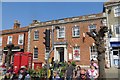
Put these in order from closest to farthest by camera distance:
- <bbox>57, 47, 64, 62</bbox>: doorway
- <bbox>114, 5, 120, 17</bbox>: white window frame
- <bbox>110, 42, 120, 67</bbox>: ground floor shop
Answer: <bbox>110, 42, 120, 67</bbox>: ground floor shop, <bbox>114, 5, 120, 17</bbox>: white window frame, <bbox>57, 47, 64, 62</bbox>: doorway

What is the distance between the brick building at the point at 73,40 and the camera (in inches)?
956

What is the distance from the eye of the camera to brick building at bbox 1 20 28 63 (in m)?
30.7

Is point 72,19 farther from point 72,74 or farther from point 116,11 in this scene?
point 72,74

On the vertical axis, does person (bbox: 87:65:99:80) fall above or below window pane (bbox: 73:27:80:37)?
below

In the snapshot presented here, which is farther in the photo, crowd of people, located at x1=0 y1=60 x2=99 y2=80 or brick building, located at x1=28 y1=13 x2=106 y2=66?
brick building, located at x1=28 y1=13 x2=106 y2=66

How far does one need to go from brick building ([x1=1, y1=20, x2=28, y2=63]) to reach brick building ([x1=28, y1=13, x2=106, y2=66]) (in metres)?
2.59

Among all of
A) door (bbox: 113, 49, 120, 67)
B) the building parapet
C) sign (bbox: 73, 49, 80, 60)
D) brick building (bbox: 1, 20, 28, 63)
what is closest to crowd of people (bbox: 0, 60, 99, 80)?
door (bbox: 113, 49, 120, 67)

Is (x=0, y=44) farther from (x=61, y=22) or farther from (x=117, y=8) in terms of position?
(x=117, y=8)

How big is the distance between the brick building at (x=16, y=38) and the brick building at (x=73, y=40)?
102 inches

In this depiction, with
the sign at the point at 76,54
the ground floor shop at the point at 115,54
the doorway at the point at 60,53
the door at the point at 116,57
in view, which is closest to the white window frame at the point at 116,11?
the ground floor shop at the point at 115,54

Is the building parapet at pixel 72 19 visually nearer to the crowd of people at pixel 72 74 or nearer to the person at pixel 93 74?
the crowd of people at pixel 72 74

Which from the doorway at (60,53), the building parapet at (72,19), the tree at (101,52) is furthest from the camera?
the doorway at (60,53)

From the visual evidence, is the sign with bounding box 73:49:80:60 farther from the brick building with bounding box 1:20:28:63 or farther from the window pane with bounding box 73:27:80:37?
the brick building with bounding box 1:20:28:63

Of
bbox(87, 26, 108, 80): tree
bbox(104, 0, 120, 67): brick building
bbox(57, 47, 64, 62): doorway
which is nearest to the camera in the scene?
bbox(87, 26, 108, 80): tree
